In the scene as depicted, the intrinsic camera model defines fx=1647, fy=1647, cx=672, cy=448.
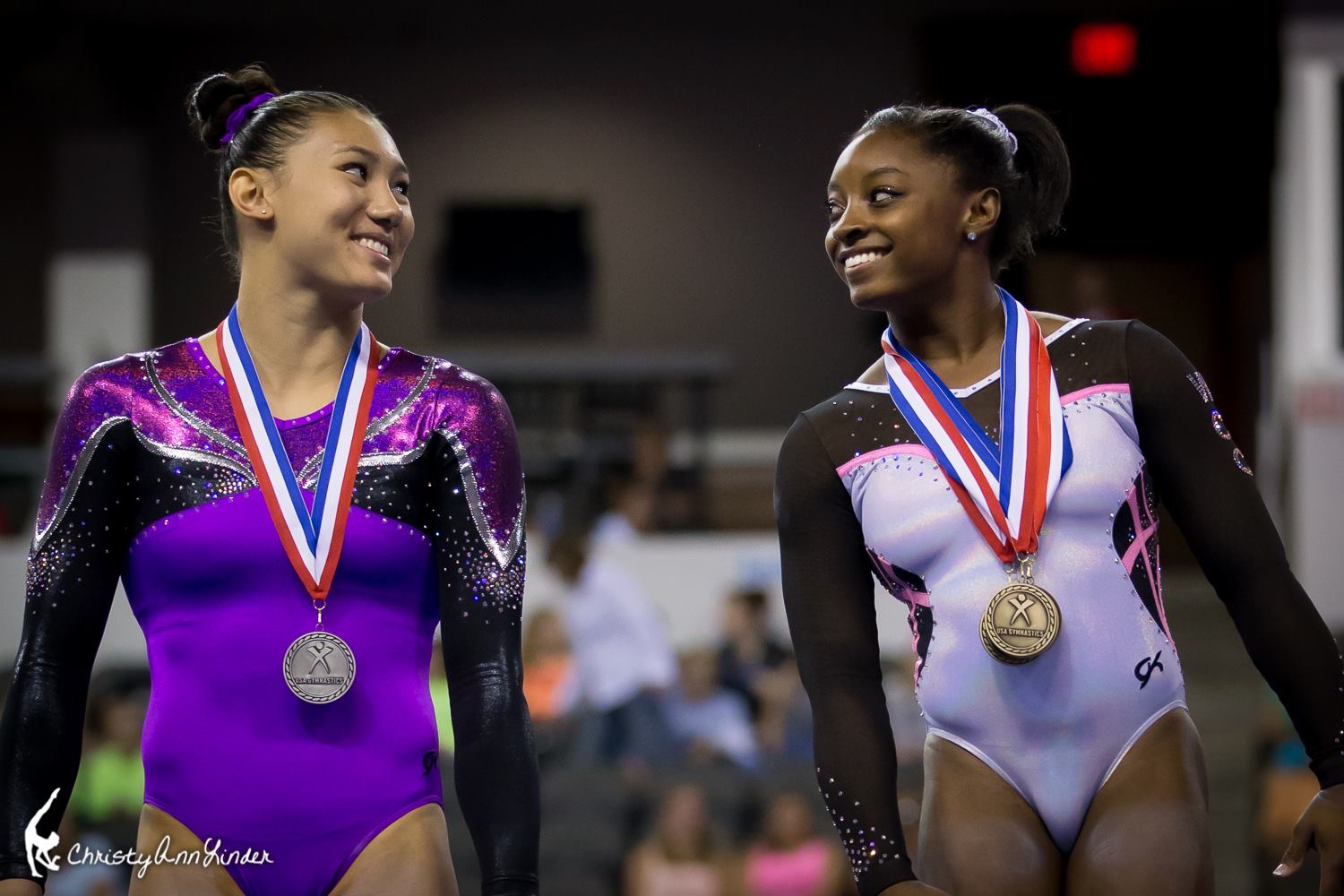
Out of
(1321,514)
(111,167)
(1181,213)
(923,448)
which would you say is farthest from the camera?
(111,167)

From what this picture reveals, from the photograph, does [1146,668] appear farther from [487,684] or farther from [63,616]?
[63,616]

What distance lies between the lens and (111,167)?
1105cm

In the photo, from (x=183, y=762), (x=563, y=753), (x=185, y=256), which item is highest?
(x=185, y=256)

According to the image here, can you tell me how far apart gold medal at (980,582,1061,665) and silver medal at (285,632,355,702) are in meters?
0.89

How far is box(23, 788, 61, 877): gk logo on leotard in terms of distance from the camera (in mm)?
2178

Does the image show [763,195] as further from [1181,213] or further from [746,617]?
[746,617]

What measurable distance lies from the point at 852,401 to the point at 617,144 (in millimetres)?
9784

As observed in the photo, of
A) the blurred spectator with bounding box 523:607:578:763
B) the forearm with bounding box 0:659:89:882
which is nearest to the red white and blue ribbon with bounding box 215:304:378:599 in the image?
the forearm with bounding box 0:659:89:882

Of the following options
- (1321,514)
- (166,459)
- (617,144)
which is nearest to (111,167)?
(617,144)

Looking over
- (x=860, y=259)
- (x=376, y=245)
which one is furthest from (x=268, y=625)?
(x=860, y=259)

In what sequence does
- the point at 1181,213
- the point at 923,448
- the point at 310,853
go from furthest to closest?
the point at 1181,213 < the point at 923,448 < the point at 310,853

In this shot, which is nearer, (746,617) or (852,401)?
(852,401)

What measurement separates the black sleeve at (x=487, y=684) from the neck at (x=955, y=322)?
66cm

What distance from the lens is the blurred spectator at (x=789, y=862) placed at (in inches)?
256
